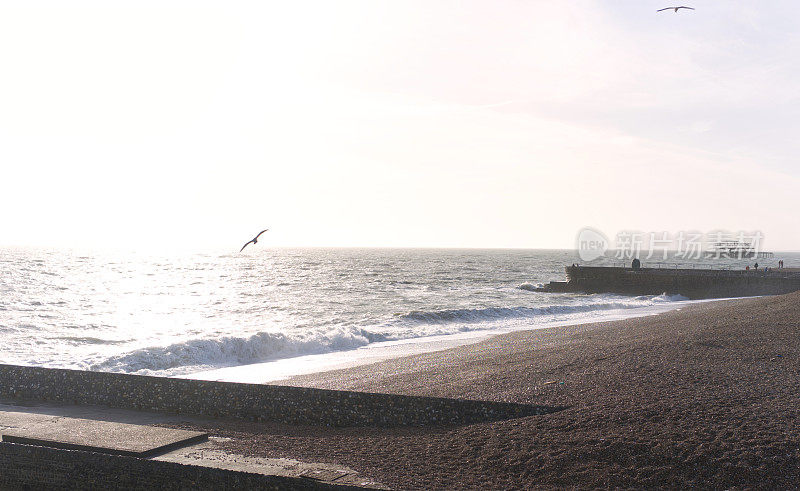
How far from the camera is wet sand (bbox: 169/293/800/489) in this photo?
6871 millimetres

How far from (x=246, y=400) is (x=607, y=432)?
5.63 meters

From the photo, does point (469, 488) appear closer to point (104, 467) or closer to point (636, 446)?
point (636, 446)

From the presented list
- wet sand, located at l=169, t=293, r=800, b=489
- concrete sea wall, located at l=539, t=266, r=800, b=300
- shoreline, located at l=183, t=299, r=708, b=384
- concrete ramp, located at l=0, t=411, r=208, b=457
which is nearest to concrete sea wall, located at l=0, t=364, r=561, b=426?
wet sand, located at l=169, t=293, r=800, b=489

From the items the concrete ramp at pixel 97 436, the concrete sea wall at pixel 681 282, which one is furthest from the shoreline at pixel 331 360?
the concrete sea wall at pixel 681 282

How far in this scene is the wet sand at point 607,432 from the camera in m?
6.87

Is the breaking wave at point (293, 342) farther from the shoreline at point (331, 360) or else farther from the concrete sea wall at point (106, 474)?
the concrete sea wall at point (106, 474)

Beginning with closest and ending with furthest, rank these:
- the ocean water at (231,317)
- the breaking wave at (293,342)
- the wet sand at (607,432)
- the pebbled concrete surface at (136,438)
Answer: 1. the wet sand at (607,432)
2. the pebbled concrete surface at (136,438)
3. the breaking wave at (293,342)
4. the ocean water at (231,317)

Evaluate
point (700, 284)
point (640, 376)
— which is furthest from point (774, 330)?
point (700, 284)

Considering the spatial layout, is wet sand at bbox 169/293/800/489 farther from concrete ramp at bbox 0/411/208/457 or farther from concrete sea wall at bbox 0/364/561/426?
concrete ramp at bbox 0/411/208/457

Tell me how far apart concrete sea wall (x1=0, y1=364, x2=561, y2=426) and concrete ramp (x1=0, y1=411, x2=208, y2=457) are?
1.19m

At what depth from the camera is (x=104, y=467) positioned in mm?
7895

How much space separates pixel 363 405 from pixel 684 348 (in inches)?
253

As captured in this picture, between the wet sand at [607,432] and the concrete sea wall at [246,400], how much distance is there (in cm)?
25

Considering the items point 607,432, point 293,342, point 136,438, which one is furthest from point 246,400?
point 293,342
